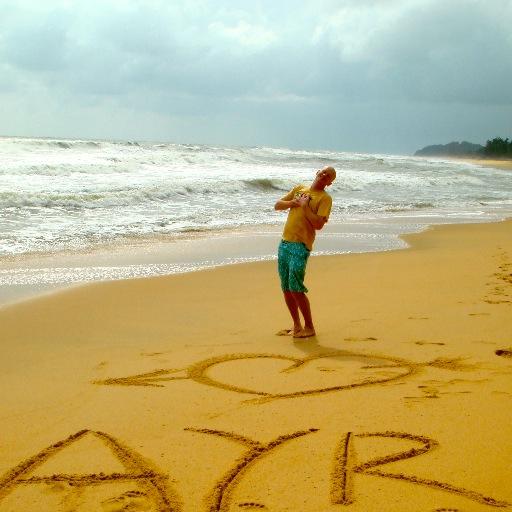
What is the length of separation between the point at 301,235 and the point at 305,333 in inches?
31.9

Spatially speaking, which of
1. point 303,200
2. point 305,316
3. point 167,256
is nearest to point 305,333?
point 305,316

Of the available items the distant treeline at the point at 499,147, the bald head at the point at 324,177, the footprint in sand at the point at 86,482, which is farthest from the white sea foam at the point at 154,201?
the distant treeline at the point at 499,147

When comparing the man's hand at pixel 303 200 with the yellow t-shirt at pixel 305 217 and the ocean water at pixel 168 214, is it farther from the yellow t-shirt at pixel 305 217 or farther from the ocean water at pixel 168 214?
the ocean water at pixel 168 214

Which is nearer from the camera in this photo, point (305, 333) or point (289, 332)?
point (305, 333)

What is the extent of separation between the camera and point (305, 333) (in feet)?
16.6

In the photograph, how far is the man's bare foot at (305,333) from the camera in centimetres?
505

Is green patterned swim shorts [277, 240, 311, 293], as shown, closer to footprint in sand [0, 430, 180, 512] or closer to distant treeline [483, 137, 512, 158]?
footprint in sand [0, 430, 180, 512]

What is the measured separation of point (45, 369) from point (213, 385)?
127cm

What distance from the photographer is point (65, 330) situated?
5418mm

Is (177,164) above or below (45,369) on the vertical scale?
above

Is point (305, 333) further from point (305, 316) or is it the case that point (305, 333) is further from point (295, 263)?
point (295, 263)

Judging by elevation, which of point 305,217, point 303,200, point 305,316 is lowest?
point 305,316

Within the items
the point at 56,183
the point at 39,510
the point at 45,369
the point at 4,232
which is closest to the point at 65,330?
the point at 45,369

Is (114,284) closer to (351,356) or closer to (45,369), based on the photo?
(45,369)
